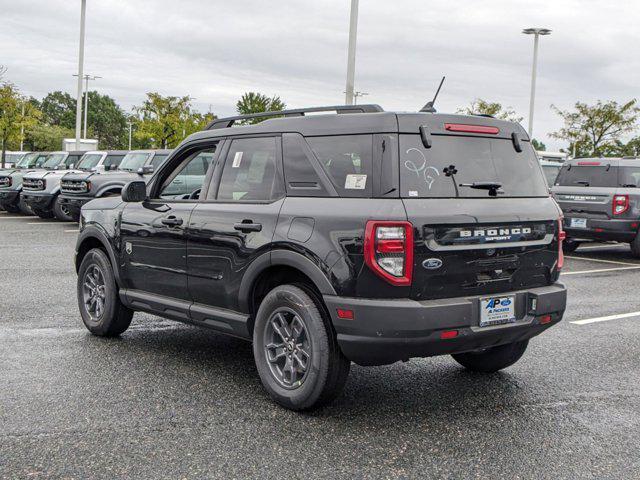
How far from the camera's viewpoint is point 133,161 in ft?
61.2

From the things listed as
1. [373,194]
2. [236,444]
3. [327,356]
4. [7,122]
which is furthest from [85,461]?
[7,122]

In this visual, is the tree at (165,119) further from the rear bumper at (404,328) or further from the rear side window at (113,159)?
the rear bumper at (404,328)

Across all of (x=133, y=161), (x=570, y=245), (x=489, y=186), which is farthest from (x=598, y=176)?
(x=133, y=161)

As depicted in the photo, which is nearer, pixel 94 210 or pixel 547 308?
pixel 547 308

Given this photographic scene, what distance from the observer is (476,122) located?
4.82 meters

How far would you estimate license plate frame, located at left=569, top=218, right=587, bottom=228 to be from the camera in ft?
45.7

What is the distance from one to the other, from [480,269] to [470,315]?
29 centimetres

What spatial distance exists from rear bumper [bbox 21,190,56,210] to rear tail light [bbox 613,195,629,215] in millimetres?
12757

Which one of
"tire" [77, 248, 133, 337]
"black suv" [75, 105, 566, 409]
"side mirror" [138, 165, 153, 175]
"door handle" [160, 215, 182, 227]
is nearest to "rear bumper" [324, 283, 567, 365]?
"black suv" [75, 105, 566, 409]

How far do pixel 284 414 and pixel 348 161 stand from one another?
1577 millimetres

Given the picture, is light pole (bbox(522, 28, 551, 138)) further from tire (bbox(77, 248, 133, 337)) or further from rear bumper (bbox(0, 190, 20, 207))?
tire (bbox(77, 248, 133, 337))

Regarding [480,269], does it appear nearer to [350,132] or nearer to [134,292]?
[350,132]

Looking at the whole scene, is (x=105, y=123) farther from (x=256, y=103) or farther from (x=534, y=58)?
(x=534, y=58)

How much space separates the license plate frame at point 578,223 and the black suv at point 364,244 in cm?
903
